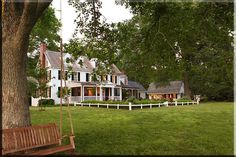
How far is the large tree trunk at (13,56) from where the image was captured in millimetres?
9461

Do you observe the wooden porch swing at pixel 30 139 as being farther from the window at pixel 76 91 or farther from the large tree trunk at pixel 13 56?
the window at pixel 76 91

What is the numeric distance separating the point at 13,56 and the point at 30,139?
2325 millimetres

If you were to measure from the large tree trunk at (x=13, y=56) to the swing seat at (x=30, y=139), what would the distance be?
0.55 metres

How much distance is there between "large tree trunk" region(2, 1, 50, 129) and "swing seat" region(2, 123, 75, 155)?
0.55 meters

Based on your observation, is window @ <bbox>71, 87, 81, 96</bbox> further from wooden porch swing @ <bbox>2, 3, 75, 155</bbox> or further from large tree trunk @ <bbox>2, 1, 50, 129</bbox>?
large tree trunk @ <bbox>2, 1, 50, 129</bbox>

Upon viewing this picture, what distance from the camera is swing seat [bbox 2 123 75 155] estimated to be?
863 cm

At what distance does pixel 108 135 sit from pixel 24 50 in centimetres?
556

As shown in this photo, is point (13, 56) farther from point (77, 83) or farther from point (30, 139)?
point (77, 83)

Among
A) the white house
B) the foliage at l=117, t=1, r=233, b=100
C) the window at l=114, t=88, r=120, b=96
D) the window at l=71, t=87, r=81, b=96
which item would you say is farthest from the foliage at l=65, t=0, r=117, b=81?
the window at l=114, t=88, r=120, b=96

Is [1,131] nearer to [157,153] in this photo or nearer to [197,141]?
[157,153]

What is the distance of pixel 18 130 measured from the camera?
8.92 m

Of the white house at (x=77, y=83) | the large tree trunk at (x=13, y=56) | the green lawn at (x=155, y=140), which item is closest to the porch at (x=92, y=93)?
the white house at (x=77, y=83)

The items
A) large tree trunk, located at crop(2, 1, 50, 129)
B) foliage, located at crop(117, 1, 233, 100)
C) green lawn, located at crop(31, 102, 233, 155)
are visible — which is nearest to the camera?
large tree trunk, located at crop(2, 1, 50, 129)

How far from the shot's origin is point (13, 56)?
9.51 meters
